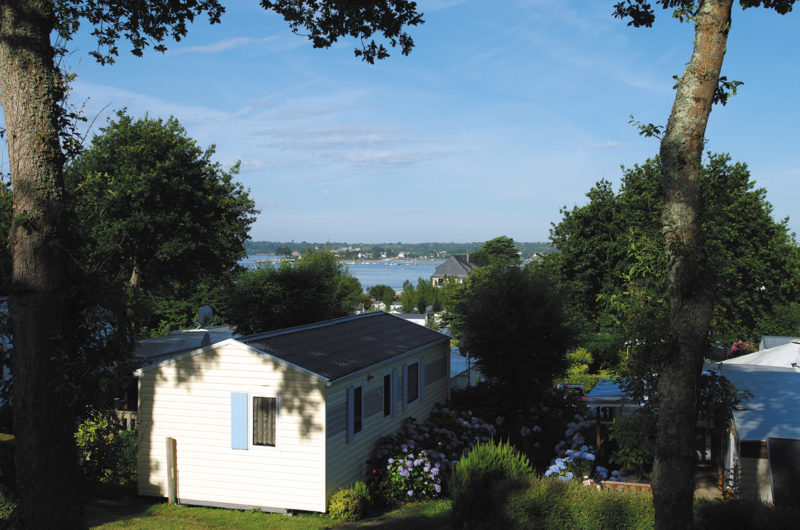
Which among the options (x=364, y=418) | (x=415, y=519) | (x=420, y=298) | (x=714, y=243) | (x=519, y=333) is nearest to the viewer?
(x=415, y=519)

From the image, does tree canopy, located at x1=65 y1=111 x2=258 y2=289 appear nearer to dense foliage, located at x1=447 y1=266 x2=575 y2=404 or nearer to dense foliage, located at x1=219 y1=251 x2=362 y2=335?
dense foliage, located at x1=219 y1=251 x2=362 y2=335

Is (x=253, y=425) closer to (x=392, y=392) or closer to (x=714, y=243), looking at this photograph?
(x=392, y=392)

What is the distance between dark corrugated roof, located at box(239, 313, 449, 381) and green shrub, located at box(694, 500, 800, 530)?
6990 mm

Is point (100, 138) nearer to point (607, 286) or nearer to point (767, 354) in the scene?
point (607, 286)

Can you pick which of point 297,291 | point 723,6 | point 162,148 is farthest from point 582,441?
point 162,148

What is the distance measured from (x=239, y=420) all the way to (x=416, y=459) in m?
4.38

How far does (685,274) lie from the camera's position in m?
5.90

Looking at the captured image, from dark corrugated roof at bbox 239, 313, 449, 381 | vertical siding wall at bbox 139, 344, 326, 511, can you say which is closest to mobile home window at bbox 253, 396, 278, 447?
vertical siding wall at bbox 139, 344, 326, 511

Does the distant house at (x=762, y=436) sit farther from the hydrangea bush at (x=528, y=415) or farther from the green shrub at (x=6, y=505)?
the green shrub at (x=6, y=505)

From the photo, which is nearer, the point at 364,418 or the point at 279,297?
the point at 364,418

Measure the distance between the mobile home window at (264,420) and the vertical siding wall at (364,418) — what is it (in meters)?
1.25

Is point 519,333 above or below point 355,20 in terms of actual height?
below

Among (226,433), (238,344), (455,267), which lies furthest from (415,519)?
(455,267)

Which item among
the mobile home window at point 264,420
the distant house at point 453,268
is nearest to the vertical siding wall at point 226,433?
the mobile home window at point 264,420
